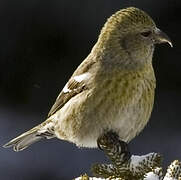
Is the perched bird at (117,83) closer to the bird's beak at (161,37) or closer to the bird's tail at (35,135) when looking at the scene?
the bird's beak at (161,37)

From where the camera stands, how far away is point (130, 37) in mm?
5156

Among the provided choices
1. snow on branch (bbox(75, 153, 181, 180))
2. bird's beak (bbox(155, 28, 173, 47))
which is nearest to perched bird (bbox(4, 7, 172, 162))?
bird's beak (bbox(155, 28, 173, 47))

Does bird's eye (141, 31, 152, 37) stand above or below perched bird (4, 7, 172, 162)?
above

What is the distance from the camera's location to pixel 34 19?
769cm

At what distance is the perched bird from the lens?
503 centimetres

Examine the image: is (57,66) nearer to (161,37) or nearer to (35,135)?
(35,135)

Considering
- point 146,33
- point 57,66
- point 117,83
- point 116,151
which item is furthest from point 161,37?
point 57,66

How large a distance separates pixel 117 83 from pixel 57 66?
266cm

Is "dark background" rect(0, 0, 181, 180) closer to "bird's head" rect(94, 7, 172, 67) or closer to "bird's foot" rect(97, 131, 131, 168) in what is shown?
"bird's head" rect(94, 7, 172, 67)

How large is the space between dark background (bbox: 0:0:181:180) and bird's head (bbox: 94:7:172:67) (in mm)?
2228

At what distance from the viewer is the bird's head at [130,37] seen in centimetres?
504

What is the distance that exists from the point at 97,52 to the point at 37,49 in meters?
2.41

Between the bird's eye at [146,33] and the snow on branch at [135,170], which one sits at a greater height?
the bird's eye at [146,33]

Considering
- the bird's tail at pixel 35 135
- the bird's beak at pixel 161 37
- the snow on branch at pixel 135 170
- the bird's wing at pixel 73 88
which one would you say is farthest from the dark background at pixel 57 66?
the snow on branch at pixel 135 170
